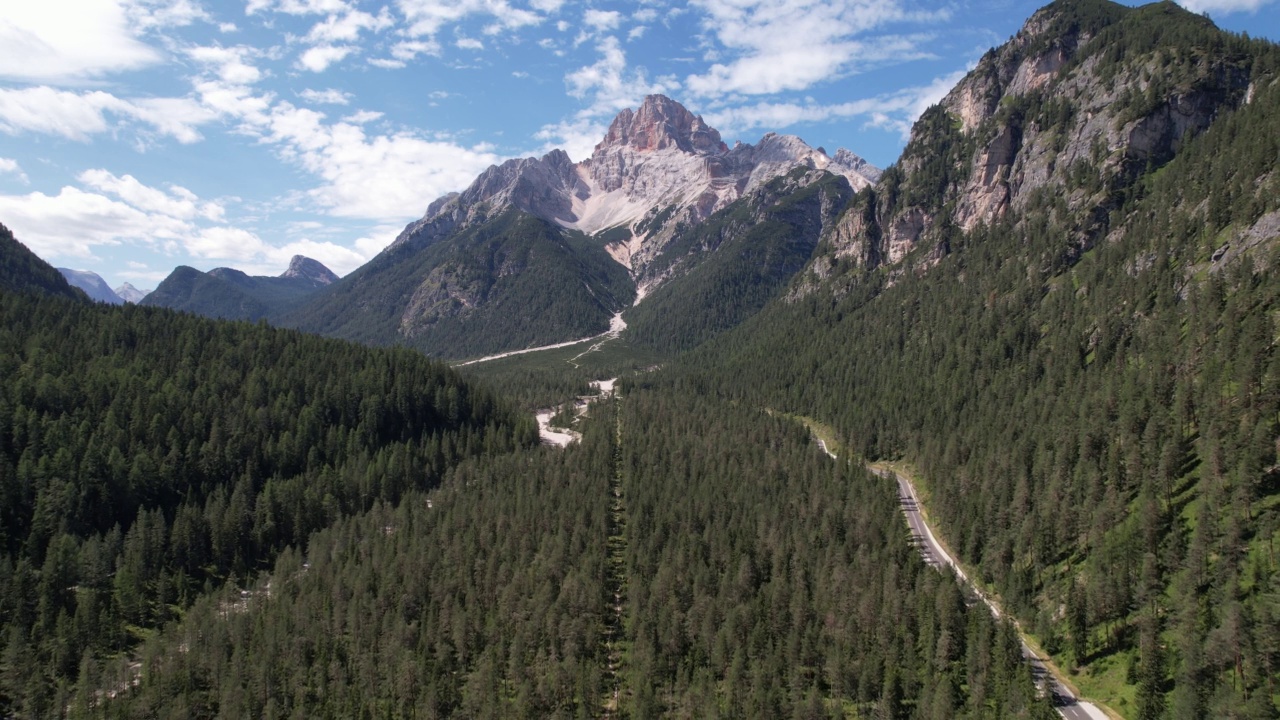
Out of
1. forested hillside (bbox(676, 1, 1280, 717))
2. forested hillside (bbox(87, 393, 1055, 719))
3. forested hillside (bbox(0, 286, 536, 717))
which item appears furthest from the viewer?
forested hillside (bbox(0, 286, 536, 717))

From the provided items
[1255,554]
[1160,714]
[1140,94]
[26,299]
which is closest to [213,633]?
[1160,714]

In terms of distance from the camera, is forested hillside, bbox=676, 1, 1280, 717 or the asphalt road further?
forested hillside, bbox=676, 1, 1280, 717

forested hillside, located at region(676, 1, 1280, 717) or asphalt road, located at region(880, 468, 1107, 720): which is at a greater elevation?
forested hillside, located at region(676, 1, 1280, 717)

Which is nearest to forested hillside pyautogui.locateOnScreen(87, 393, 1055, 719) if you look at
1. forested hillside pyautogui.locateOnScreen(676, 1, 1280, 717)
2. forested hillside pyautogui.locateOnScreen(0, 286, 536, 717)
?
forested hillside pyautogui.locateOnScreen(0, 286, 536, 717)

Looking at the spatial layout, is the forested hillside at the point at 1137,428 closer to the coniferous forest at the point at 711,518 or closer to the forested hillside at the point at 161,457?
the coniferous forest at the point at 711,518

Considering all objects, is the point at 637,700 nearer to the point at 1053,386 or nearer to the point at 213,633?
the point at 213,633

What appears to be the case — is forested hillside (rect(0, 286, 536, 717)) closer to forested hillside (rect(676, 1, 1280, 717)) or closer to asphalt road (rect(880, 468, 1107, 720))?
asphalt road (rect(880, 468, 1107, 720))

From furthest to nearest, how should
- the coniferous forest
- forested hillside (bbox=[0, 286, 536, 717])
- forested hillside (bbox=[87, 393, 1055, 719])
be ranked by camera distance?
forested hillside (bbox=[0, 286, 536, 717]), the coniferous forest, forested hillside (bbox=[87, 393, 1055, 719])

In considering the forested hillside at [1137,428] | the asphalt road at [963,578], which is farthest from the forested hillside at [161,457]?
the forested hillside at [1137,428]
